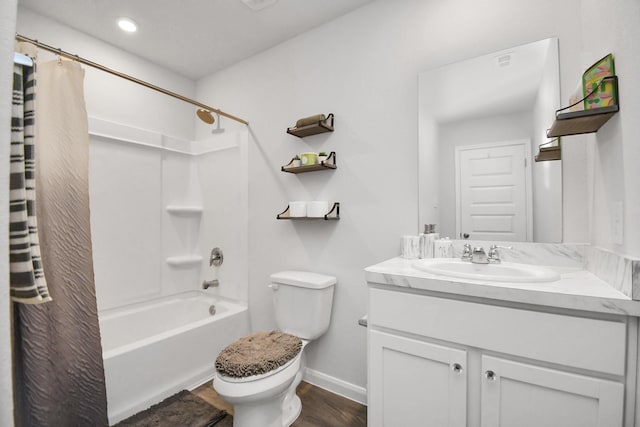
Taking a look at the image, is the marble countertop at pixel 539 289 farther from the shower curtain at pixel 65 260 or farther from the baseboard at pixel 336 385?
the shower curtain at pixel 65 260

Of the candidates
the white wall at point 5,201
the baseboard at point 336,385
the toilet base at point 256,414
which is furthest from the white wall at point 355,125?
the white wall at point 5,201

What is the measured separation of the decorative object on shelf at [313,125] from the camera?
186 cm

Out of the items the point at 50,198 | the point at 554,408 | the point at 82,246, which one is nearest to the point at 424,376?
the point at 554,408

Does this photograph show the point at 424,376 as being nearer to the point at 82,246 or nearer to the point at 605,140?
the point at 605,140

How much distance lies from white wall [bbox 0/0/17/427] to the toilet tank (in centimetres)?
139

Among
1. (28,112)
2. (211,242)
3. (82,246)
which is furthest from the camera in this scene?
(211,242)

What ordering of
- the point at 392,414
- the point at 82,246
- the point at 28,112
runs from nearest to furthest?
the point at 28,112
the point at 392,414
the point at 82,246

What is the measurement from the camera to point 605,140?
1091mm

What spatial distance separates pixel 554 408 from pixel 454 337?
0.32 m

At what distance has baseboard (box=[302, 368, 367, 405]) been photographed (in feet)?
5.90

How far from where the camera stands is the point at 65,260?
1280 mm

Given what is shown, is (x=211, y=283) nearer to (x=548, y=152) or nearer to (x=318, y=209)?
(x=318, y=209)

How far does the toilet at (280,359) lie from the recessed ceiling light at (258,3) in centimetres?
174

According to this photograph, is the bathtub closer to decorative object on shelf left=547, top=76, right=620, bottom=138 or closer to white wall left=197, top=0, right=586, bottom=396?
white wall left=197, top=0, right=586, bottom=396
